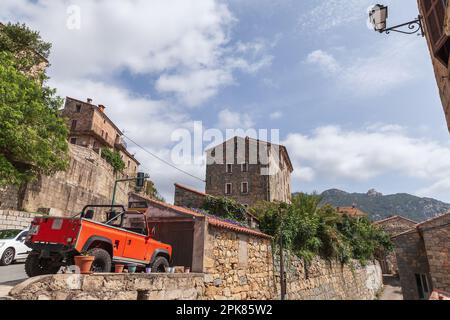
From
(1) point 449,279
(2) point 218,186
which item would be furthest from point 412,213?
(1) point 449,279

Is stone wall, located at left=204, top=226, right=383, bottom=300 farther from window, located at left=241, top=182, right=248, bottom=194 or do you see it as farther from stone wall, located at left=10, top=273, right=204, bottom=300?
window, located at left=241, top=182, right=248, bottom=194

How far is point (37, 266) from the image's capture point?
20.1 ft

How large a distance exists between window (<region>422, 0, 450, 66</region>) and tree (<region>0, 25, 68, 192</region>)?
17.8 meters

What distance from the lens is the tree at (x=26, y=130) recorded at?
49.7ft

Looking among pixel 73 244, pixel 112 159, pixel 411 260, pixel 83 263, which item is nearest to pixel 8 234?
pixel 73 244

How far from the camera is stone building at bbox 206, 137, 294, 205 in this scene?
1287 inches

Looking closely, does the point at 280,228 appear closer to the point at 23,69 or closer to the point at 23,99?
the point at 23,99

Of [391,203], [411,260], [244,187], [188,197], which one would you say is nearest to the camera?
[411,260]

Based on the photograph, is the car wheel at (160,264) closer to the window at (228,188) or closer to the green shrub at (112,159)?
the window at (228,188)

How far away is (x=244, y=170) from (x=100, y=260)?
2795 cm

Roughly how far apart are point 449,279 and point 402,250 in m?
3.37

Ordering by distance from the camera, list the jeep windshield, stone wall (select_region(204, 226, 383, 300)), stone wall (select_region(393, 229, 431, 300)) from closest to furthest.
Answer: stone wall (select_region(204, 226, 383, 300)), the jeep windshield, stone wall (select_region(393, 229, 431, 300))

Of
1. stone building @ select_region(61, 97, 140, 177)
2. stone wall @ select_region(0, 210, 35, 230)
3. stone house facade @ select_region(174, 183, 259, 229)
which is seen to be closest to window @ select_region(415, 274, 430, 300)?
stone house facade @ select_region(174, 183, 259, 229)

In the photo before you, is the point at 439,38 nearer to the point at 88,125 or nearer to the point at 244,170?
the point at 244,170
